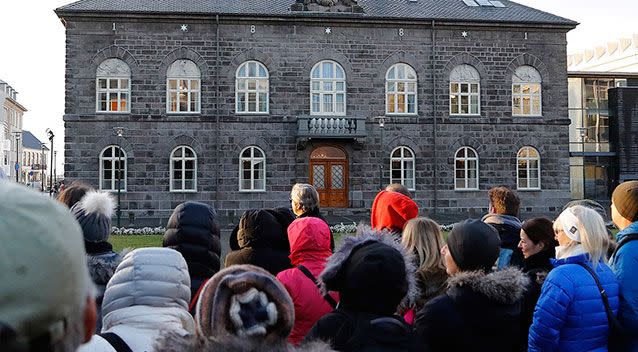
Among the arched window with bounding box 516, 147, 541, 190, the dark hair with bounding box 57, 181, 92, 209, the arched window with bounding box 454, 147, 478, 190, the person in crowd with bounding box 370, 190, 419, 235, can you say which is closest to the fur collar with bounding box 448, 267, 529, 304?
the person in crowd with bounding box 370, 190, 419, 235

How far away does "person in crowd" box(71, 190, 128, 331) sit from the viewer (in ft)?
13.9

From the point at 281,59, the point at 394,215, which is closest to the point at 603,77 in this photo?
the point at 281,59

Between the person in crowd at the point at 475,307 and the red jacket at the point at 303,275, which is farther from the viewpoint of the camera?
the red jacket at the point at 303,275

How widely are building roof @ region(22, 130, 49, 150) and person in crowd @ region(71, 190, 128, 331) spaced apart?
105361 mm

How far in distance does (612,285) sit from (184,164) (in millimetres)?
24281

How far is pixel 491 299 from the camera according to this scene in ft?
12.1

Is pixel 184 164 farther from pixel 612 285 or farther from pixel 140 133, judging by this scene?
pixel 612 285

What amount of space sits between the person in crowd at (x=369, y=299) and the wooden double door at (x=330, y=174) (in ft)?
81.5

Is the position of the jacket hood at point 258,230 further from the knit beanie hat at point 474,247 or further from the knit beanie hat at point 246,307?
the knit beanie hat at point 246,307

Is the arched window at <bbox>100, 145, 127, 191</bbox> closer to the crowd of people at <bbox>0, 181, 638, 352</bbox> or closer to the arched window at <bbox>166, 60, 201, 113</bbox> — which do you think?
the arched window at <bbox>166, 60, 201, 113</bbox>

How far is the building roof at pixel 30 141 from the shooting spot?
100125 mm

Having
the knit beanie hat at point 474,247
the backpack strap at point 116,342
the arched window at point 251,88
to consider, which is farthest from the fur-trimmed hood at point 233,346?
the arched window at point 251,88

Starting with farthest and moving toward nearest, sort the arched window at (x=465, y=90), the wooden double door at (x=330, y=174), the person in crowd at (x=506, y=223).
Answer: the arched window at (x=465, y=90) < the wooden double door at (x=330, y=174) < the person in crowd at (x=506, y=223)

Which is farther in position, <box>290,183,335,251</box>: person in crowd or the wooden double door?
the wooden double door
